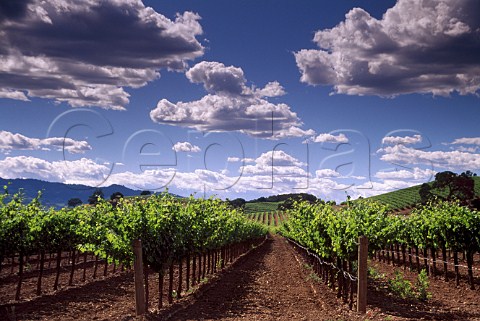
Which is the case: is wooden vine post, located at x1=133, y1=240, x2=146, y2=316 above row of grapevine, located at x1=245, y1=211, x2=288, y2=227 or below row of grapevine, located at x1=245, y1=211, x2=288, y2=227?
below

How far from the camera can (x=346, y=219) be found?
15.5 m

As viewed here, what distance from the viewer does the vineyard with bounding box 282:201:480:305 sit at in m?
14.7

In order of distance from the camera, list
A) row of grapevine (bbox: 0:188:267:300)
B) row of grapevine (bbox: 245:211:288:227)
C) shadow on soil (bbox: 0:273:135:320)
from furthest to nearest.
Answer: row of grapevine (bbox: 245:211:288:227) < shadow on soil (bbox: 0:273:135:320) < row of grapevine (bbox: 0:188:267:300)

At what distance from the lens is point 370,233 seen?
14.5 metres

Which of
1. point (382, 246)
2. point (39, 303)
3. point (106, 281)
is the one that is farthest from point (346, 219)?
point (106, 281)

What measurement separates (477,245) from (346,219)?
A: 885 centimetres

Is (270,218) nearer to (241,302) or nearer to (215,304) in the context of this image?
(241,302)

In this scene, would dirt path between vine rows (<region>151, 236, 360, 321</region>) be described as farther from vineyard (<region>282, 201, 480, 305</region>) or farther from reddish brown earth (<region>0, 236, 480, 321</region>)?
vineyard (<region>282, 201, 480, 305</region>)

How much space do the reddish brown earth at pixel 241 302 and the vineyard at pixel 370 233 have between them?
3.52 ft

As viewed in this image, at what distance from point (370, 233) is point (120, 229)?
7.67 metres

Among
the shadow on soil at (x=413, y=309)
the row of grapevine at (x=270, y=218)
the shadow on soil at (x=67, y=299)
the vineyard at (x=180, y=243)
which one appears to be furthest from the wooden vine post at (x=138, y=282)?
the row of grapevine at (x=270, y=218)

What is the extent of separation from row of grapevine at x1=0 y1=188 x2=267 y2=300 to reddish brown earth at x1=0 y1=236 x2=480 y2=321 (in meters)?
1.73

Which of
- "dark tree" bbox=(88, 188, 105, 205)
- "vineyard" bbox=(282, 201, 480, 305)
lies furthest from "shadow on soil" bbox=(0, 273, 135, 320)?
"vineyard" bbox=(282, 201, 480, 305)

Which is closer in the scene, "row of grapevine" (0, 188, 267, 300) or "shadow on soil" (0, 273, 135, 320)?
"row of grapevine" (0, 188, 267, 300)
